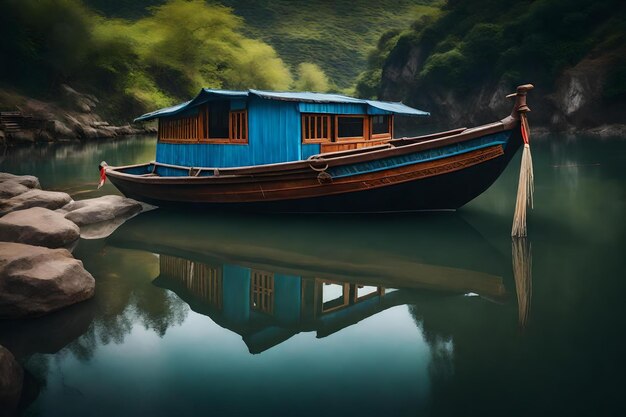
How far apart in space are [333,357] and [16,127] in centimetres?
3794

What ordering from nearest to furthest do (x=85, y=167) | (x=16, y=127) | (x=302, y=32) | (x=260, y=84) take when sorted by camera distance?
(x=85, y=167), (x=16, y=127), (x=260, y=84), (x=302, y=32)

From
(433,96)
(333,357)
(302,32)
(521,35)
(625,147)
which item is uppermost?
(302,32)

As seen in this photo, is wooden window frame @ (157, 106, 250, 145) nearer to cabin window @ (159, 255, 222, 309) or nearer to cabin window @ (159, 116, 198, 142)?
cabin window @ (159, 116, 198, 142)

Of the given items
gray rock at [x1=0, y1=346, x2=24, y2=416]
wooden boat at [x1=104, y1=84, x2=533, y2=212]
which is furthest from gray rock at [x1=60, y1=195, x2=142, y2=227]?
gray rock at [x1=0, y1=346, x2=24, y2=416]

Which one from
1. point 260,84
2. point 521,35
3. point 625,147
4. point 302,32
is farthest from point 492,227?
point 302,32

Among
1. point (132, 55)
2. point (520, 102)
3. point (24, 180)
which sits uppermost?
point (132, 55)

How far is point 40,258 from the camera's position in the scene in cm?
677

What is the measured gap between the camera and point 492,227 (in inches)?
441

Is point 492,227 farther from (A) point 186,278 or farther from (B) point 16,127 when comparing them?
(B) point 16,127

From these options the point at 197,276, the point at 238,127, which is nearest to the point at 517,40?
the point at 238,127

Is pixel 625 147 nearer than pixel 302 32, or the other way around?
pixel 625 147

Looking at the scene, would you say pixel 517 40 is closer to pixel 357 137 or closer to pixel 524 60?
pixel 524 60

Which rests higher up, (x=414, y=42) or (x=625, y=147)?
(x=414, y=42)

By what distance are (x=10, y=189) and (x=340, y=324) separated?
10.8 meters
